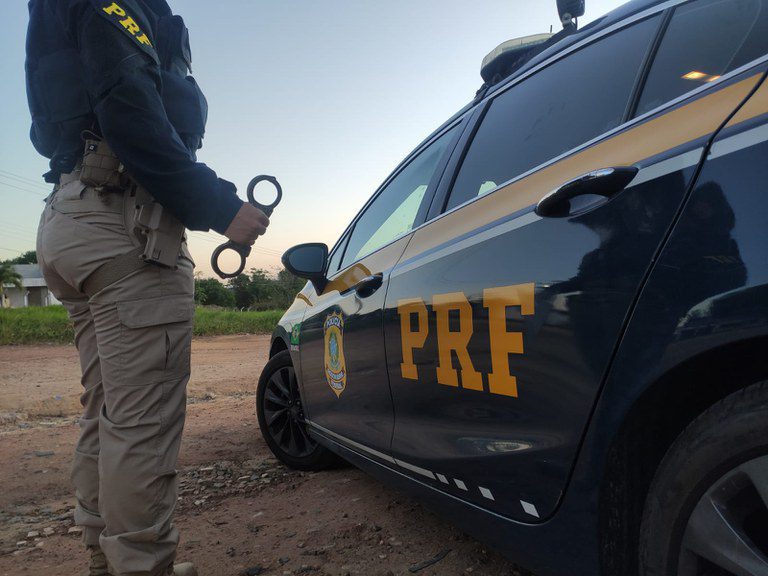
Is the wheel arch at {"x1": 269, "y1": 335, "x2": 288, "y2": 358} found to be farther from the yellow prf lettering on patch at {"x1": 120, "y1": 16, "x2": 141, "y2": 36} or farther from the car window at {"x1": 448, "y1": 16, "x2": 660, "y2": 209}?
the yellow prf lettering on patch at {"x1": 120, "y1": 16, "x2": 141, "y2": 36}

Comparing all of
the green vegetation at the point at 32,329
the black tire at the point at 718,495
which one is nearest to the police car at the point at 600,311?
the black tire at the point at 718,495

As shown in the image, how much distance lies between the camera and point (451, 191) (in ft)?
6.49

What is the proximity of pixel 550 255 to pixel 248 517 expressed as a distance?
79.7 inches

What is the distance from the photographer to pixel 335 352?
2.41 meters

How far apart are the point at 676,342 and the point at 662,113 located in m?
0.51

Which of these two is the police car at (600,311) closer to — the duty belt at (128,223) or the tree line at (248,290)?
the duty belt at (128,223)

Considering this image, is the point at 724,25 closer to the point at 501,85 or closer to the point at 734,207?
the point at 734,207

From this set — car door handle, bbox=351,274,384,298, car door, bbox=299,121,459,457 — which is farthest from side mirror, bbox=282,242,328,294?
car door handle, bbox=351,274,384,298

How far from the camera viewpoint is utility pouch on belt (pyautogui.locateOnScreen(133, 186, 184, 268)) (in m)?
1.71

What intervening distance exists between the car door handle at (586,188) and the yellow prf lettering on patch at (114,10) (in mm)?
1313

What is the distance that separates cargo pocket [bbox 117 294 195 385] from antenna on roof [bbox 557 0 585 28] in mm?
1555

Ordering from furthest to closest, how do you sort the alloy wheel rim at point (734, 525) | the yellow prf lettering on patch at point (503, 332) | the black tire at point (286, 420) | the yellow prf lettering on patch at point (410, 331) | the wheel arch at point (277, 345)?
the wheel arch at point (277, 345)
the black tire at point (286, 420)
the yellow prf lettering on patch at point (410, 331)
the yellow prf lettering on patch at point (503, 332)
the alloy wheel rim at point (734, 525)

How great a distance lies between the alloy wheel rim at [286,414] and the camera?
3133mm

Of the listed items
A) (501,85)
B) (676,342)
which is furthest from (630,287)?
(501,85)
